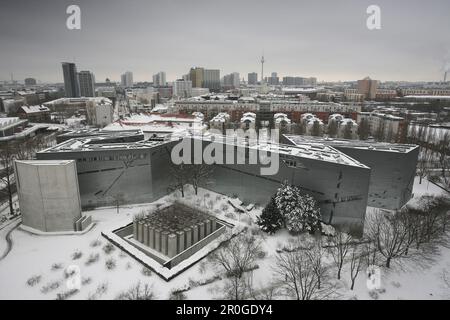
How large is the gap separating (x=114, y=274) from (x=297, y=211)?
1116 centimetres

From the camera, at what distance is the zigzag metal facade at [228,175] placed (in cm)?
1806

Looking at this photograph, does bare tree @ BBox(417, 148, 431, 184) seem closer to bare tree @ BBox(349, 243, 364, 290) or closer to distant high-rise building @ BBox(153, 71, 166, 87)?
bare tree @ BBox(349, 243, 364, 290)

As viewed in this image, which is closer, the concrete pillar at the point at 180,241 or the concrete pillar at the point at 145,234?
the concrete pillar at the point at 180,241

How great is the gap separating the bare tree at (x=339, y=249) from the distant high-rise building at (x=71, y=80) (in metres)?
120

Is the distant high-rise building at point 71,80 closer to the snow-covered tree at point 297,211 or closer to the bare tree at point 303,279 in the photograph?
the snow-covered tree at point 297,211

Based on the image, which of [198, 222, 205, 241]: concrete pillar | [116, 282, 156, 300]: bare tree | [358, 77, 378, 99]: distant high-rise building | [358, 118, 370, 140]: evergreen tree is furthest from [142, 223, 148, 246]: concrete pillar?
[358, 77, 378, 99]: distant high-rise building

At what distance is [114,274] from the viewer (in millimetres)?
14336

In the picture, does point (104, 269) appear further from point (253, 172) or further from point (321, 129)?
point (321, 129)

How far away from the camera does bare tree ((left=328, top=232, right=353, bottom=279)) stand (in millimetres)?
13891

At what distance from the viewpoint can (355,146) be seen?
888 inches

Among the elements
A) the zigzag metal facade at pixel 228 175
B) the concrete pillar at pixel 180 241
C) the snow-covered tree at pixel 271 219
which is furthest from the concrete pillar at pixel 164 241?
the zigzag metal facade at pixel 228 175

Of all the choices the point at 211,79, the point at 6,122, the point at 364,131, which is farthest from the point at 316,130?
the point at 211,79

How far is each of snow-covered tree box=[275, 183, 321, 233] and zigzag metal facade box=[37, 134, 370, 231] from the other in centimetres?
168

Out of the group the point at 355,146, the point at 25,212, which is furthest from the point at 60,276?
the point at 355,146
